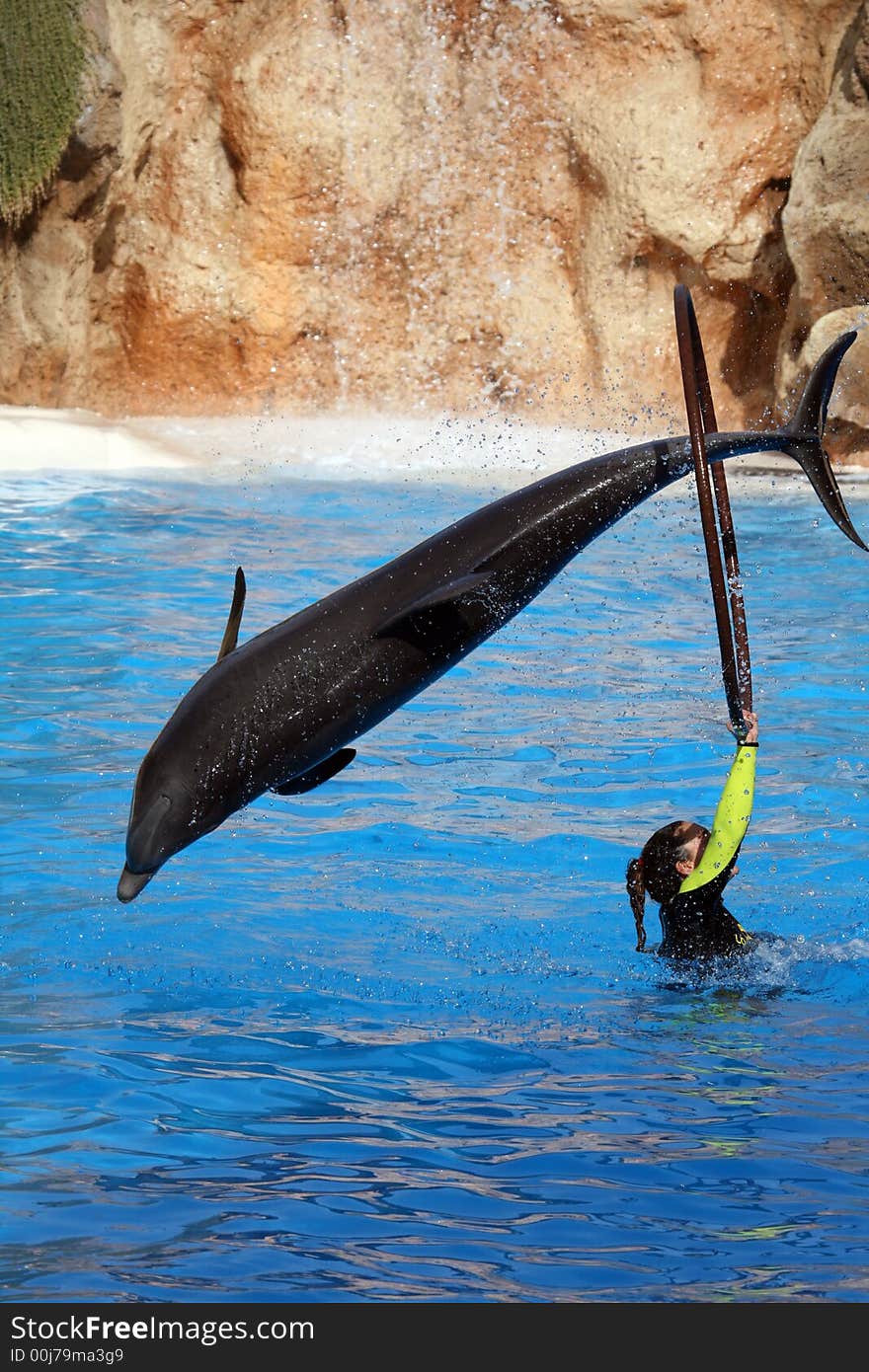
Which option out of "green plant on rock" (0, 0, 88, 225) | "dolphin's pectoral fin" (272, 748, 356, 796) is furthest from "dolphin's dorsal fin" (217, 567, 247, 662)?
"green plant on rock" (0, 0, 88, 225)

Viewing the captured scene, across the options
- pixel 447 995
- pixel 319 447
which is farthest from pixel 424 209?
pixel 447 995

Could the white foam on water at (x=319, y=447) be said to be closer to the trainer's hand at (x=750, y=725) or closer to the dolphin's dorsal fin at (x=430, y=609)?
the trainer's hand at (x=750, y=725)

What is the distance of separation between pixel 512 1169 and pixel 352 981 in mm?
1545

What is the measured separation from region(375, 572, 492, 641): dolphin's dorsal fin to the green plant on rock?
14.0 metres

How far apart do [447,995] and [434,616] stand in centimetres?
146

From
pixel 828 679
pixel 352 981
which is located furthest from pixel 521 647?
pixel 352 981

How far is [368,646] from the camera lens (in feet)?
14.9

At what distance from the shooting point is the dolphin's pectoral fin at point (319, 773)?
4.62 meters

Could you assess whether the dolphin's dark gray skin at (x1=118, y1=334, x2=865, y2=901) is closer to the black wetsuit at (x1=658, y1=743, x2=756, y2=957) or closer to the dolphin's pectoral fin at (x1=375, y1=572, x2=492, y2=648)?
the dolphin's pectoral fin at (x1=375, y1=572, x2=492, y2=648)

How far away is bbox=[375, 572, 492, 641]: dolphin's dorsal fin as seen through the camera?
436 centimetres

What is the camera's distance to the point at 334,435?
17375 mm

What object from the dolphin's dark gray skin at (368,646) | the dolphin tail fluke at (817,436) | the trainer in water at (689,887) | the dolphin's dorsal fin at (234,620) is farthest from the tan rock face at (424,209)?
the dolphin's dorsal fin at (234,620)

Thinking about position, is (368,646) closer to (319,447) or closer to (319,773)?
(319,773)
